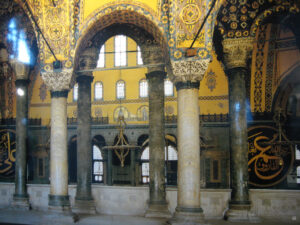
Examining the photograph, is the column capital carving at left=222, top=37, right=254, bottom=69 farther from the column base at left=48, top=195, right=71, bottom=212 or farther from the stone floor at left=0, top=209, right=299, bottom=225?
the column base at left=48, top=195, right=71, bottom=212

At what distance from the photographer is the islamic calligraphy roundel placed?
489 inches

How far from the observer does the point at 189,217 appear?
821cm

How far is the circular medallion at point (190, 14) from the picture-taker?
860 centimetres

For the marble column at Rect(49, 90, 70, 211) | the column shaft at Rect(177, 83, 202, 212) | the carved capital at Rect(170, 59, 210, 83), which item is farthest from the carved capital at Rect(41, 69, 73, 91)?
the column shaft at Rect(177, 83, 202, 212)

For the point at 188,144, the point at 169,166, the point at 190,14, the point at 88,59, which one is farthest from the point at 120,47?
the point at 188,144

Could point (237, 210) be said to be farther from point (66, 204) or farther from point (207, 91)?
point (207, 91)

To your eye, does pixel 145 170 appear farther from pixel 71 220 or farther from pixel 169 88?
pixel 71 220

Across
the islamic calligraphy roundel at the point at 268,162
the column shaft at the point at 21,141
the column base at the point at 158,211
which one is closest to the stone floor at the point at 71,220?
the column base at the point at 158,211

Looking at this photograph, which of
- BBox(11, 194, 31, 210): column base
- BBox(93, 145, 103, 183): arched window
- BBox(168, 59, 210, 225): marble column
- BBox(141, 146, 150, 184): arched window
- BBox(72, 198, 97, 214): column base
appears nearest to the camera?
BBox(168, 59, 210, 225): marble column

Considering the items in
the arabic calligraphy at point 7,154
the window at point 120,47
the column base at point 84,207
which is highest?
the window at point 120,47

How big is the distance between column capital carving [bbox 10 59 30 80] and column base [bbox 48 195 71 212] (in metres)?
4.01

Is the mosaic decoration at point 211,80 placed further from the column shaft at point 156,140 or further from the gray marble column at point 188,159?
the gray marble column at point 188,159

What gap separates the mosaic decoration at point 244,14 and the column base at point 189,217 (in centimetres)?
442

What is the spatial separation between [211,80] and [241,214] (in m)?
6.79
